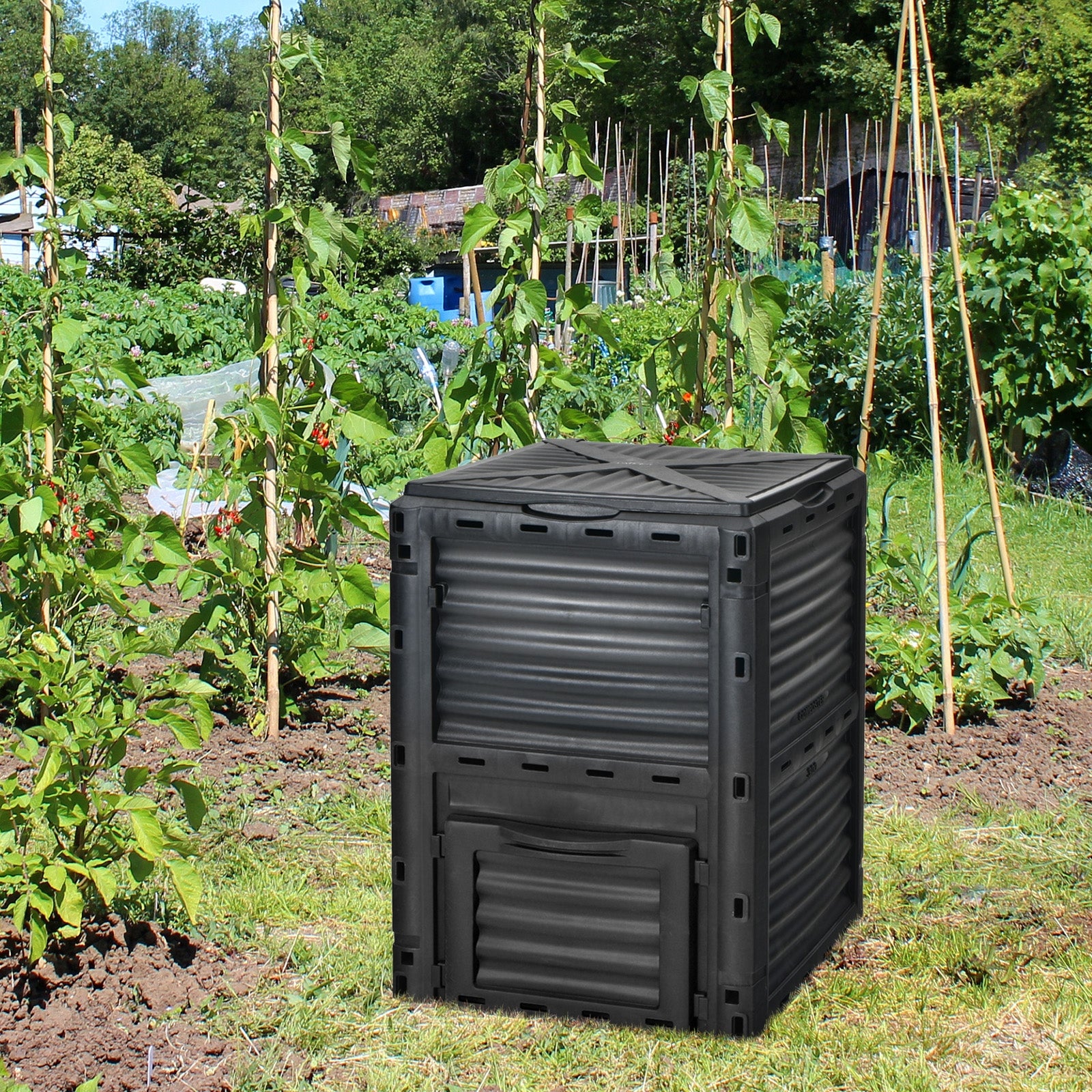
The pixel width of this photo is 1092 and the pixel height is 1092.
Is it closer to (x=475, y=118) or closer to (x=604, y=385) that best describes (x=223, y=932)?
(x=604, y=385)

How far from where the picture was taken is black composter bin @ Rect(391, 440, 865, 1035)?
221cm

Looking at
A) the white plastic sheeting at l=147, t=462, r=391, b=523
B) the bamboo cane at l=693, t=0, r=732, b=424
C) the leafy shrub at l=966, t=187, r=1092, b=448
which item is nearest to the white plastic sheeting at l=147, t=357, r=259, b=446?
the white plastic sheeting at l=147, t=462, r=391, b=523

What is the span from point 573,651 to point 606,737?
0.53 ft

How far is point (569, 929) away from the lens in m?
2.37

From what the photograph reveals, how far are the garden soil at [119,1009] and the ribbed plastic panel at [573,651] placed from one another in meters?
0.73

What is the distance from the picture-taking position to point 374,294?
1238cm

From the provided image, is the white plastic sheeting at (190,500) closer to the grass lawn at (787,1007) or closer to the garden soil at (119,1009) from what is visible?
the grass lawn at (787,1007)

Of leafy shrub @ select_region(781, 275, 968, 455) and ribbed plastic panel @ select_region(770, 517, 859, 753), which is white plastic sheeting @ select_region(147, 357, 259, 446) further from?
ribbed plastic panel @ select_region(770, 517, 859, 753)

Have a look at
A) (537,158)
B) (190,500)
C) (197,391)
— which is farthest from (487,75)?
(537,158)

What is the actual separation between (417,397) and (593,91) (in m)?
40.4

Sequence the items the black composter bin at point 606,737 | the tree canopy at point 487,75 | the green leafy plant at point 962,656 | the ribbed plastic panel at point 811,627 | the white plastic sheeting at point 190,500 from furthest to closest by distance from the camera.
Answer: the tree canopy at point 487,75 → the white plastic sheeting at point 190,500 → the green leafy plant at point 962,656 → the ribbed plastic panel at point 811,627 → the black composter bin at point 606,737

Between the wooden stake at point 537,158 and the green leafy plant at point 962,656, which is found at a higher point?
the wooden stake at point 537,158

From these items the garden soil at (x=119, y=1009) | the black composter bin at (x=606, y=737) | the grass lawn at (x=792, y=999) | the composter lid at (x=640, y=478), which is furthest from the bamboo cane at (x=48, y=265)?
the black composter bin at (x=606, y=737)

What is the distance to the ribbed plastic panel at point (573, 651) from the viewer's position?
2.22m
